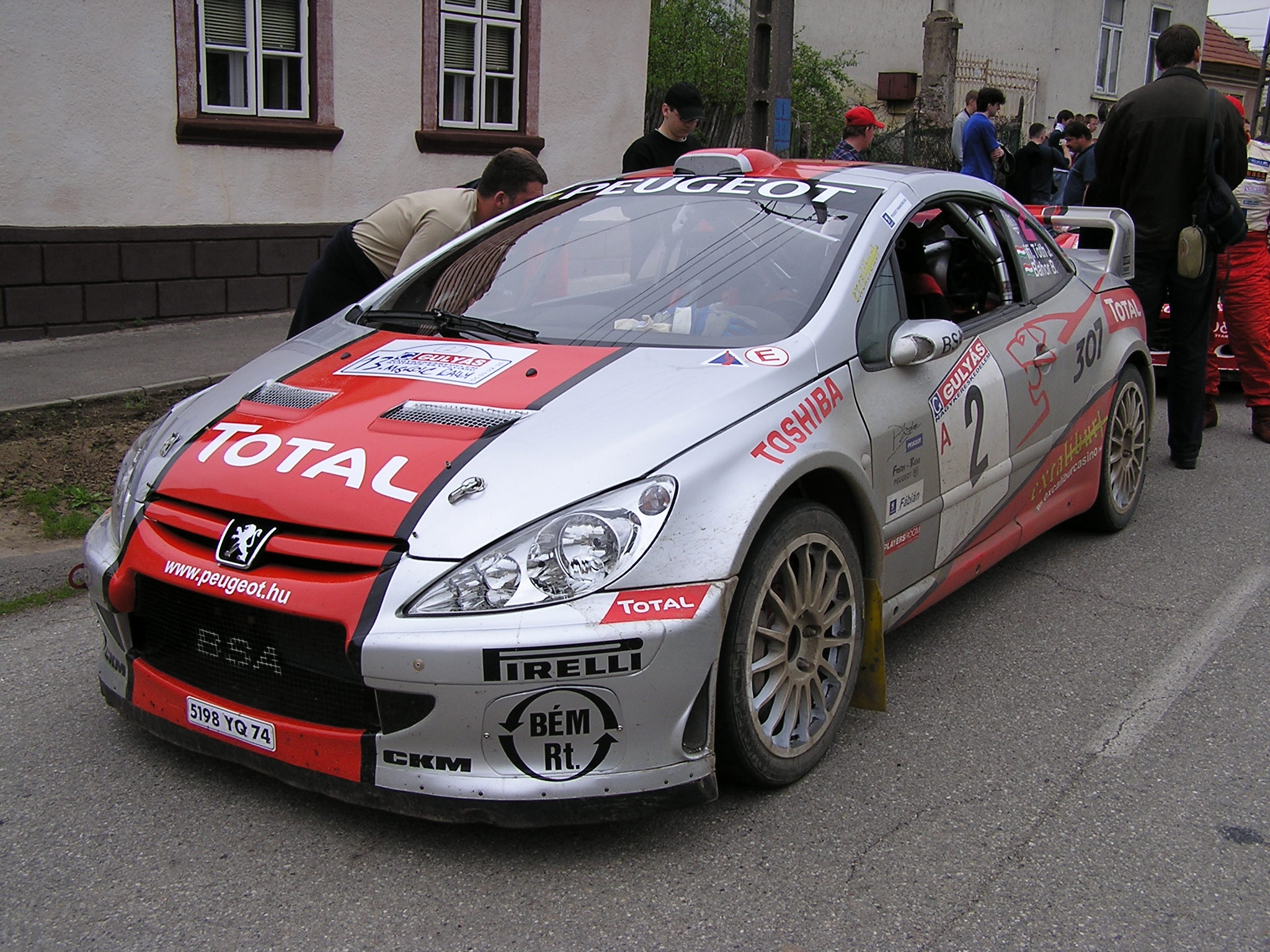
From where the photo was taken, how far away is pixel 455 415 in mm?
3076

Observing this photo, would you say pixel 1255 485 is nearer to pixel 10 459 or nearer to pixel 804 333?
pixel 804 333

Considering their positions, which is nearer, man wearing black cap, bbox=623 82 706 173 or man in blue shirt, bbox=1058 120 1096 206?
man wearing black cap, bbox=623 82 706 173

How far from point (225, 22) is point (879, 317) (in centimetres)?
779

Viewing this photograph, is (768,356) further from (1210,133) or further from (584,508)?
(1210,133)

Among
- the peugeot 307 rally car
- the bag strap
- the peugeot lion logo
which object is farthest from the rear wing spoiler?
the peugeot lion logo

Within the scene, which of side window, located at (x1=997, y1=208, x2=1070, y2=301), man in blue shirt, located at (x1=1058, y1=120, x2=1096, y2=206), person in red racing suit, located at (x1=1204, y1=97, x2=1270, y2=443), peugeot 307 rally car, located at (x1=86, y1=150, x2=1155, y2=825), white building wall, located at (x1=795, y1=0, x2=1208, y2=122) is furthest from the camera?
white building wall, located at (x1=795, y1=0, x2=1208, y2=122)

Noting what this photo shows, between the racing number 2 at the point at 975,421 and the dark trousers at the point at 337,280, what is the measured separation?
2.63 meters

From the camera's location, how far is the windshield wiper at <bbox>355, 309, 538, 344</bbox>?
3.63 m

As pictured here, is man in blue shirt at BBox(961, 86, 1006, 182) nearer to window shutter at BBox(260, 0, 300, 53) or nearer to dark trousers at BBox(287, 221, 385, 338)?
window shutter at BBox(260, 0, 300, 53)

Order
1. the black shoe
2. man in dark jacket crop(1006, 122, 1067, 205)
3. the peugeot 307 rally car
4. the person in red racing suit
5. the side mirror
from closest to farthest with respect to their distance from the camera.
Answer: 1. the peugeot 307 rally car
2. the side mirror
3. the person in red racing suit
4. the black shoe
5. man in dark jacket crop(1006, 122, 1067, 205)

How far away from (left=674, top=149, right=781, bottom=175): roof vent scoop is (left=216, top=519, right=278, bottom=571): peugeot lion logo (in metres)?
2.17

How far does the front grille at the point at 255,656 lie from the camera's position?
8.87 feet

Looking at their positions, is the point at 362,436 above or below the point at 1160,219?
below

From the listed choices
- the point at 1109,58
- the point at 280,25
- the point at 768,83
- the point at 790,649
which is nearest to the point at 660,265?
the point at 790,649
